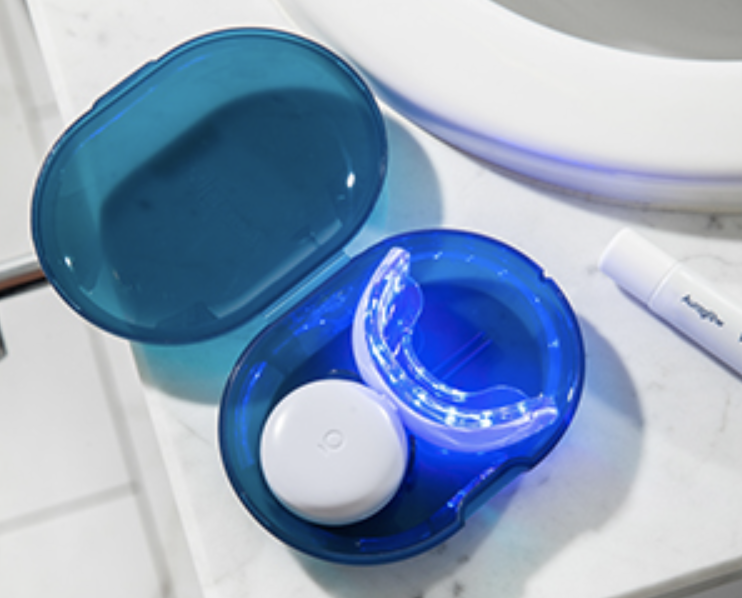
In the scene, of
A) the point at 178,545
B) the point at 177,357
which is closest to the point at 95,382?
the point at 178,545

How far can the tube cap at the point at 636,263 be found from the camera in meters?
0.43

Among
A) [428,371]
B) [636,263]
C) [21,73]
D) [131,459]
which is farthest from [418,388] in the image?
[21,73]

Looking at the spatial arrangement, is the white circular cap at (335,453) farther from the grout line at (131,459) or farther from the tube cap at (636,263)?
the grout line at (131,459)

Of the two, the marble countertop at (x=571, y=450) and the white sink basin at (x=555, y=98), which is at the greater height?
the white sink basin at (x=555, y=98)

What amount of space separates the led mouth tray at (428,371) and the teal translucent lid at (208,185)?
1.2 inches

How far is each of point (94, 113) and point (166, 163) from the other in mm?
43

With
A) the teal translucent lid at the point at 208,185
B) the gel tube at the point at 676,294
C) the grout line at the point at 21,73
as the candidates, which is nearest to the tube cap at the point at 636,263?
the gel tube at the point at 676,294

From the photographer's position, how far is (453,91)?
455 millimetres

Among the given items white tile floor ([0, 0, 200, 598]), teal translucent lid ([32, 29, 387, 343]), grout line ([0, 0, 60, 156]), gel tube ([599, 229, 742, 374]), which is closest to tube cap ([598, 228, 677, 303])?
gel tube ([599, 229, 742, 374])

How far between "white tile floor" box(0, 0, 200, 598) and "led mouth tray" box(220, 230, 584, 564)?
51 centimetres

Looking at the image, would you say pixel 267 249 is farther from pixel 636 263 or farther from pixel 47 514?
pixel 47 514

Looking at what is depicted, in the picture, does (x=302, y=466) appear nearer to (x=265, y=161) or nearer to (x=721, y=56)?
(x=265, y=161)

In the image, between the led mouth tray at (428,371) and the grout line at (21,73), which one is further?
→ the grout line at (21,73)

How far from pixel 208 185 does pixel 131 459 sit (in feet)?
1.81
